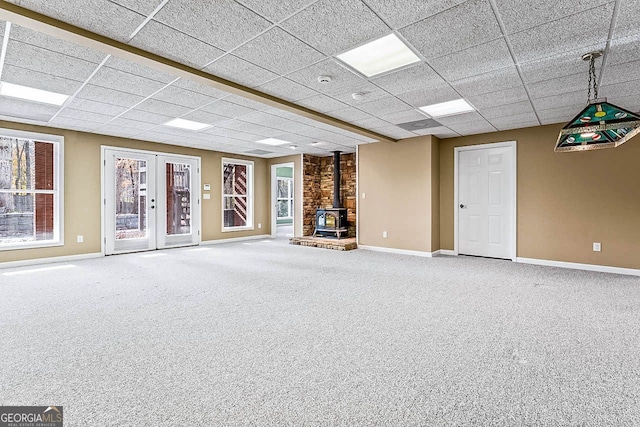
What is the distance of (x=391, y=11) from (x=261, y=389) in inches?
101

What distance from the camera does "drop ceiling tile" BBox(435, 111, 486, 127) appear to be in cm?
486

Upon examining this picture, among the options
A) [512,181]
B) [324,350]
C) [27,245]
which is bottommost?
[324,350]

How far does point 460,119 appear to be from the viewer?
508 centimetres

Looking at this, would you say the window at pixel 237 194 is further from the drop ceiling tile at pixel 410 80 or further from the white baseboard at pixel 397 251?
the drop ceiling tile at pixel 410 80

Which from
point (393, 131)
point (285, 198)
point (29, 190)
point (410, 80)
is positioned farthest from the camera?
point (285, 198)

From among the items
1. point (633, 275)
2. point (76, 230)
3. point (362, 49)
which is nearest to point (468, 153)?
point (633, 275)

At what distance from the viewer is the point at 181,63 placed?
3.09 m

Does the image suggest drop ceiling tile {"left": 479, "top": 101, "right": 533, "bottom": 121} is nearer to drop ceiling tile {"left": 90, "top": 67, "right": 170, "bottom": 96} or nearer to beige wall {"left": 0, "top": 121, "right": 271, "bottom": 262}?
drop ceiling tile {"left": 90, "top": 67, "right": 170, "bottom": 96}

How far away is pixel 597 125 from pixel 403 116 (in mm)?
2368

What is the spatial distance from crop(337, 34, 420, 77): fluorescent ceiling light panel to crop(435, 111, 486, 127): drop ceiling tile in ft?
6.99

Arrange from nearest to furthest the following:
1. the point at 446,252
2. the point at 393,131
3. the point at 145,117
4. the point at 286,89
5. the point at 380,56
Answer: the point at 380,56
the point at 286,89
the point at 145,117
the point at 393,131
the point at 446,252

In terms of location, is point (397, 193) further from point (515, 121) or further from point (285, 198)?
point (285, 198)

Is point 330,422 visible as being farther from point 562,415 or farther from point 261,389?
point 562,415


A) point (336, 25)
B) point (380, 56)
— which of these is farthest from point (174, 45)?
point (380, 56)
